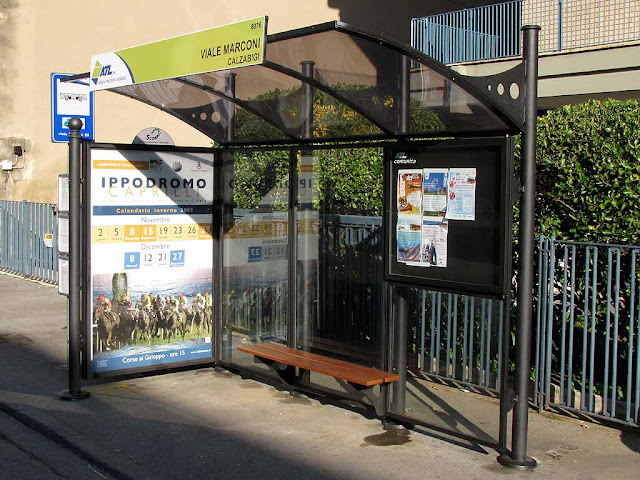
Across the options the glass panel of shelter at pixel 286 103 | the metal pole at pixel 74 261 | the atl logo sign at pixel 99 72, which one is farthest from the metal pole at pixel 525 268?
the metal pole at pixel 74 261

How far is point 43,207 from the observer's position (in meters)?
14.0

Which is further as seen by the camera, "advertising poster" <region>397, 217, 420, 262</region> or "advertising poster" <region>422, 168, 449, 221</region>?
"advertising poster" <region>397, 217, 420, 262</region>

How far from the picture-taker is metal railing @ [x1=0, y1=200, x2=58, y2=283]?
45.8 ft

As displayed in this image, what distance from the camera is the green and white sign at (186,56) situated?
Result: 5.01 metres

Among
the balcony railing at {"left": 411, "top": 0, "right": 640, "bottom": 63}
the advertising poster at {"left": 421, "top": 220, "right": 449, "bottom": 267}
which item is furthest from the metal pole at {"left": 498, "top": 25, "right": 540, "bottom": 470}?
the balcony railing at {"left": 411, "top": 0, "right": 640, "bottom": 63}

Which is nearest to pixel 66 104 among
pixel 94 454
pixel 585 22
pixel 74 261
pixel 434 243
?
pixel 74 261

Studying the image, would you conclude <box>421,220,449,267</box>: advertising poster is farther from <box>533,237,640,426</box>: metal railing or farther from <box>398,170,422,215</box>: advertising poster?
<box>533,237,640,426</box>: metal railing

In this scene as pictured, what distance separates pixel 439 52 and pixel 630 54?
5017 millimetres

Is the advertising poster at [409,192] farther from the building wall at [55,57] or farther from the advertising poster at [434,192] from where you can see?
the building wall at [55,57]

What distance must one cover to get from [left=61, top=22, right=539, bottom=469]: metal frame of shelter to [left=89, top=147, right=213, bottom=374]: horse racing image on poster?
326mm

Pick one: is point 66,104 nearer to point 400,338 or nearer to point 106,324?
point 106,324

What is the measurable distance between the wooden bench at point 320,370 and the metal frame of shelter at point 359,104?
298 mm

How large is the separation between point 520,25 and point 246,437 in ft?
47.6

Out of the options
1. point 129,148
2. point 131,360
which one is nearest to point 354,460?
point 131,360
